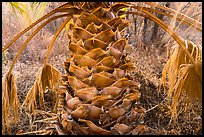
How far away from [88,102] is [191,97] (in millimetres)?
507

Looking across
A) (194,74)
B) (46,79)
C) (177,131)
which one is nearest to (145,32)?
(177,131)

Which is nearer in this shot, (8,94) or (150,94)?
(8,94)

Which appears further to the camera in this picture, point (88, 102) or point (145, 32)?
point (145, 32)

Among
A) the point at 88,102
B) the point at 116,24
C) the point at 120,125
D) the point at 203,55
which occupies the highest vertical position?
the point at 116,24

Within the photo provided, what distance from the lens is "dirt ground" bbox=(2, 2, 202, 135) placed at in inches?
111

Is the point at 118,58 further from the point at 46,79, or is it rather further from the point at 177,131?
the point at 177,131

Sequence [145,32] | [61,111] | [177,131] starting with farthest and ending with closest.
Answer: [145,32] < [177,131] < [61,111]

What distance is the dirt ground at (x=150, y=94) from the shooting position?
9.29 ft

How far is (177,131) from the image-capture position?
2818 mm

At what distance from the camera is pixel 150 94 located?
10.4 ft

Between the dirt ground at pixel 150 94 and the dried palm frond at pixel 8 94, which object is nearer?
the dried palm frond at pixel 8 94

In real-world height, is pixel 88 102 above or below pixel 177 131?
above

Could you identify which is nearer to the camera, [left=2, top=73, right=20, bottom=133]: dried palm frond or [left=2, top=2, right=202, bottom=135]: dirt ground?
[left=2, top=73, right=20, bottom=133]: dried palm frond

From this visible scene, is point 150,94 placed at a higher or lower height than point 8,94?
lower
